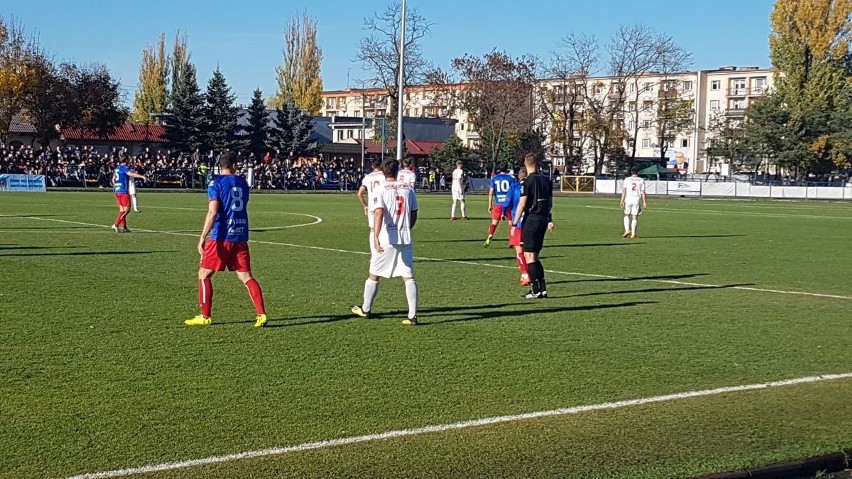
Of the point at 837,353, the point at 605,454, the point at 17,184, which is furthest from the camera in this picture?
the point at 17,184

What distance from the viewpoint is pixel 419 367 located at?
848 cm

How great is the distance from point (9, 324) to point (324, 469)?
19.2 feet

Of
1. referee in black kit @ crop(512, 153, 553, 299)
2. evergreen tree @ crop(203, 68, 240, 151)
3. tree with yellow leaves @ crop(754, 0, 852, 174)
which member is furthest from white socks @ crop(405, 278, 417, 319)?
tree with yellow leaves @ crop(754, 0, 852, 174)

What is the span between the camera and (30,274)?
14.4 m

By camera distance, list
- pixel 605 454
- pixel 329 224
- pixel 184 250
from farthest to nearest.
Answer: pixel 329 224, pixel 184 250, pixel 605 454

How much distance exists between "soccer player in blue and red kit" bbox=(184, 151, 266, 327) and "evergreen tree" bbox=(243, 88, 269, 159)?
6718cm

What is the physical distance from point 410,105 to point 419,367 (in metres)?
121

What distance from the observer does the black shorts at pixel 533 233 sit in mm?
13219

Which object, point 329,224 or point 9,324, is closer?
point 9,324

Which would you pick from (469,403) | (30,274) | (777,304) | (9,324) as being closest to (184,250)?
(30,274)

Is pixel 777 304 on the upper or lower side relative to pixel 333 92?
lower

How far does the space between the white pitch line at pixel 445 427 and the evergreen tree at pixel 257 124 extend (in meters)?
70.5

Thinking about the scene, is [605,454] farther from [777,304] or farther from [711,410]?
[777,304]

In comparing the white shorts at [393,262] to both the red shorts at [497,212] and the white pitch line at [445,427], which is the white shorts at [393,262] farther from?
the red shorts at [497,212]
